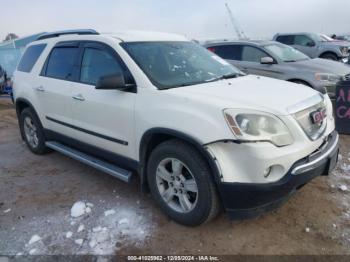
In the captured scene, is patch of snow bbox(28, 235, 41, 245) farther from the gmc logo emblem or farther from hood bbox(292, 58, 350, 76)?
hood bbox(292, 58, 350, 76)

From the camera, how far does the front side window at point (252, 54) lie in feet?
26.4

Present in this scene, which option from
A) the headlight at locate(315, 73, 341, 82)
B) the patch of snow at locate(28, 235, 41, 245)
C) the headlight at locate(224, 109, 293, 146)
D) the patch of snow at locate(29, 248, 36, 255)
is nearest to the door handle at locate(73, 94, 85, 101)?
the patch of snow at locate(28, 235, 41, 245)

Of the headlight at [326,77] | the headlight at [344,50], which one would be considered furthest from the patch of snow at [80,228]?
the headlight at [344,50]

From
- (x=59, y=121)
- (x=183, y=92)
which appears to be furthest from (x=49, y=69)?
(x=183, y=92)

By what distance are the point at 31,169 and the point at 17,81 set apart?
4.86ft

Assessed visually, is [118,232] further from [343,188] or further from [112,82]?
[343,188]

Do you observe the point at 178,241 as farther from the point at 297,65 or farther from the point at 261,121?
the point at 297,65

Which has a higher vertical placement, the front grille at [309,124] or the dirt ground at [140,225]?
the front grille at [309,124]

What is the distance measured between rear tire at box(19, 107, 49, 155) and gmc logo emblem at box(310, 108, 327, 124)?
378 cm

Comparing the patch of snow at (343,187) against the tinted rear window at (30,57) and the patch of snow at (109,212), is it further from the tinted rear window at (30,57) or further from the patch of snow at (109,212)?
the tinted rear window at (30,57)

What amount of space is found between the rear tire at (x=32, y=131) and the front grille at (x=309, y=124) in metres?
3.72

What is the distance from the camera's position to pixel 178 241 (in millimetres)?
3105

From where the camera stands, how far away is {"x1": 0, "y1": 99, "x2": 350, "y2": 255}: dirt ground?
9.93ft

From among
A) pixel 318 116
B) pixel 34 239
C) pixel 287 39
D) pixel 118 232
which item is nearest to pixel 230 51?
pixel 318 116
